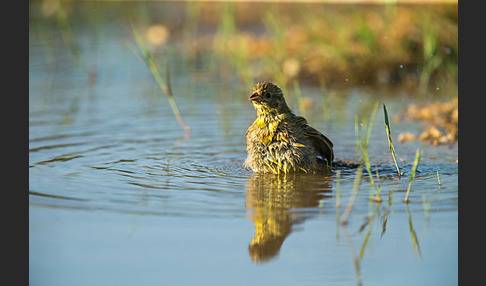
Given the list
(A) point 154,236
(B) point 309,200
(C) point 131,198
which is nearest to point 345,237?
(B) point 309,200

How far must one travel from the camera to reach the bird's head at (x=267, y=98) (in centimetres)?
675

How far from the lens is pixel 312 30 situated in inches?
456

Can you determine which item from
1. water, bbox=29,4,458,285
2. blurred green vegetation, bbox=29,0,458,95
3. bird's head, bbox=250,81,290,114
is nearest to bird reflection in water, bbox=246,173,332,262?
water, bbox=29,4,458,285

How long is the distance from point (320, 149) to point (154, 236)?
2.67 metres

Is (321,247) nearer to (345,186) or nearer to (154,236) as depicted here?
(154,236)

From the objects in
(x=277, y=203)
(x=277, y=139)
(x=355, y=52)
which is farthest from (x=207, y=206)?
(x=355, y=52)

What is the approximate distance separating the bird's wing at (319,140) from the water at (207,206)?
28 cm

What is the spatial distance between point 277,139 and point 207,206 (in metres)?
1.46

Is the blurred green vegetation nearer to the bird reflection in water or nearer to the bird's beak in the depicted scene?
the bird's beak

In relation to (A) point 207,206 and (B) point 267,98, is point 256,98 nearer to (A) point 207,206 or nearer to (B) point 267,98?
(B) point 267,98

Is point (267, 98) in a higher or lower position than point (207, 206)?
higher

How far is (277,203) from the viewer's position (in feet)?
18.9

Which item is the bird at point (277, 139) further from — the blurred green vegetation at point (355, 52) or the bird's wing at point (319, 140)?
the blurred green vegetation at point (355, 52)

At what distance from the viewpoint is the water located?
4449 mm
